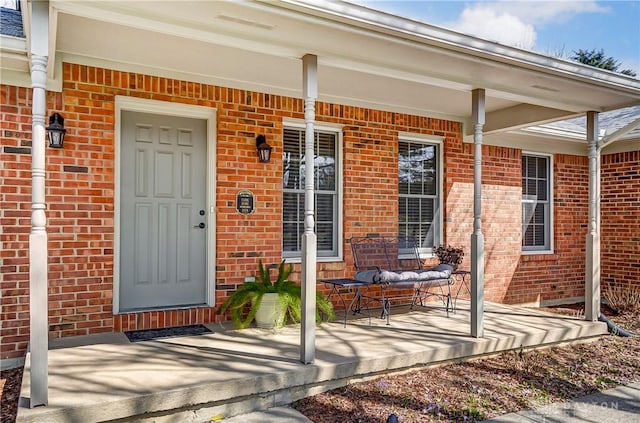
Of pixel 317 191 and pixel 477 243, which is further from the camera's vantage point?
pixel 317 191

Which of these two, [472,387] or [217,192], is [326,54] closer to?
[217,192]

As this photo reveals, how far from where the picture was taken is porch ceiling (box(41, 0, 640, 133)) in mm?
3375

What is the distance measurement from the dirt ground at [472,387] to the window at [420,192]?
2317 mm

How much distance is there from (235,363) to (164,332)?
131 cm

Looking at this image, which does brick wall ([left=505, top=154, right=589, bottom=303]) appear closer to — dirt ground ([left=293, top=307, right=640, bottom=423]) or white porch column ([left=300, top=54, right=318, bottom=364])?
dirt ground ([left=293, top=307, right=640, bottom=423])

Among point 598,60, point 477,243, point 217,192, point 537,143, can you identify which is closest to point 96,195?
point 217,192

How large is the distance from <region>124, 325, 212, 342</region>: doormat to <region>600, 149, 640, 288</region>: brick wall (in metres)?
7.05

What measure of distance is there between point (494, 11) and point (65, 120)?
26.1 metres

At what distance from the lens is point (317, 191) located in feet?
20.0

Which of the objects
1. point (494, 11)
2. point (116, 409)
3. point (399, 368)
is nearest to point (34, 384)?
point (116, 409)

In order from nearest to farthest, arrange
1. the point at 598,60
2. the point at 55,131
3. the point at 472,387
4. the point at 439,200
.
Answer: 1. the point at 472,387
2. the point at 55,131
3. the point at 439,200
4. the point at 598,60

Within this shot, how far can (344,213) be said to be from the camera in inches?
240

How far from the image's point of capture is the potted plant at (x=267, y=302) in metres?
4.86

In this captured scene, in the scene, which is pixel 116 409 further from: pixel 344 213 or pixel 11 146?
pixel 344 213
